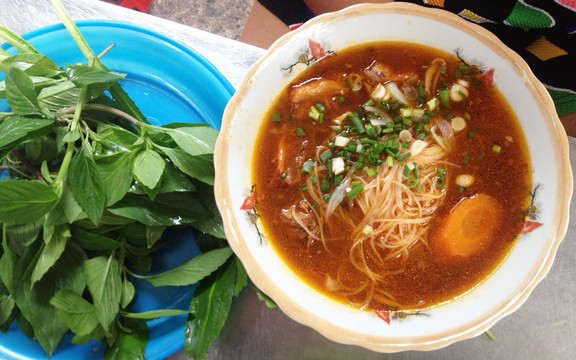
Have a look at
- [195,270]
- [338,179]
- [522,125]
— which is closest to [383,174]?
[338,179]

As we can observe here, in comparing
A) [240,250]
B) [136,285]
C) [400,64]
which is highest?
[400,64]

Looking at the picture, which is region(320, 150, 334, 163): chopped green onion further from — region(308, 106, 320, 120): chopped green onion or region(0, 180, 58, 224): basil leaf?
region(0, 180, 58, 224): basil leaf

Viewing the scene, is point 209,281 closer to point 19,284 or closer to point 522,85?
point 19,284

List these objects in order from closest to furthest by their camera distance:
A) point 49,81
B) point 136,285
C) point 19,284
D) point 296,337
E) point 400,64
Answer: point 49,81
point 19,284
point 400,64
point 136,285
point 296,337

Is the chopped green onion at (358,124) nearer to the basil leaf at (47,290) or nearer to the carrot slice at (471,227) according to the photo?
the carrot slice at (471,227)

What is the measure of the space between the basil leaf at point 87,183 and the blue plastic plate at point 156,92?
553 millimetres

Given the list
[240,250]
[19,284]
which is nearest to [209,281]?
[240,250]

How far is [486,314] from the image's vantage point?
1.68m

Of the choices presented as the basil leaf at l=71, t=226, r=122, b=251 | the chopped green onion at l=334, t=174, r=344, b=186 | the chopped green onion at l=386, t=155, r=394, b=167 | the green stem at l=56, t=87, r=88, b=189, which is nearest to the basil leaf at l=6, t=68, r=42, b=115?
the green stem at l=56, t=87, r=88, b=189

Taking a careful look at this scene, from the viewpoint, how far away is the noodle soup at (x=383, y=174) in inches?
71.4

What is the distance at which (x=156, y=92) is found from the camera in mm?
2107

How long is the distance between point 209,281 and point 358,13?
1.26 meters

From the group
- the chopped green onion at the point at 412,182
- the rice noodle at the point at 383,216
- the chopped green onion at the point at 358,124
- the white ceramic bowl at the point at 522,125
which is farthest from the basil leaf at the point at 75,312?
the chopped green onion at the point at 412,182

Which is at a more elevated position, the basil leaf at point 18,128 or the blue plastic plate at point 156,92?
the basil leaf at point 18,128
